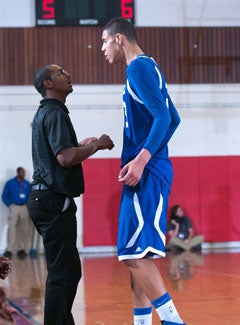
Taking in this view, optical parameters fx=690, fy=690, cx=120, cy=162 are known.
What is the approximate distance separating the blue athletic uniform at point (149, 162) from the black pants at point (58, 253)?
0.44m

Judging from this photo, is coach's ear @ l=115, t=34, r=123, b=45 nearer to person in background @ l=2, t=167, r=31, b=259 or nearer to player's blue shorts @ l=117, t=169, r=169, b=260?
player's blue shorts @ l=117, t=169, r=169, b=260

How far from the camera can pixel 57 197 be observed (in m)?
4.71

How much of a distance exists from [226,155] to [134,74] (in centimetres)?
1198

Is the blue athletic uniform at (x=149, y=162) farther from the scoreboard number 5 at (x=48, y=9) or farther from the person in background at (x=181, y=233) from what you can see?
the person in background at (x=181, y=233)

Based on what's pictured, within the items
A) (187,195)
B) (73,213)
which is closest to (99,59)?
(187,195)

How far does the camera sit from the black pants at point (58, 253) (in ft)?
15.3

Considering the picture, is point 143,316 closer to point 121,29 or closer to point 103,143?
point 103,143

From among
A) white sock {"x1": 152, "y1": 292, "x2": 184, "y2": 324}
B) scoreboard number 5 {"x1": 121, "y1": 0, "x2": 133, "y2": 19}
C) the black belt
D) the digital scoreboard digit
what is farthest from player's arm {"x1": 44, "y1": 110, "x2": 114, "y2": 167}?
scoreboard number 5 {"x1": 121, "y1": 0, "x2": 133, "y2": 19}

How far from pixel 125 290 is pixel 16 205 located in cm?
742

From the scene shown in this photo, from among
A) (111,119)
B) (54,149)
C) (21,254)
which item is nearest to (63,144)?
(54,149)

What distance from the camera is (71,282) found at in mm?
4734

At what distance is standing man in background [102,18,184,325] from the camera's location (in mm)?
4293

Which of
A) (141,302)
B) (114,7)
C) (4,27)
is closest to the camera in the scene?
(141,302)

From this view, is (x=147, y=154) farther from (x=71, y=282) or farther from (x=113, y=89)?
(x=113, y=89)
